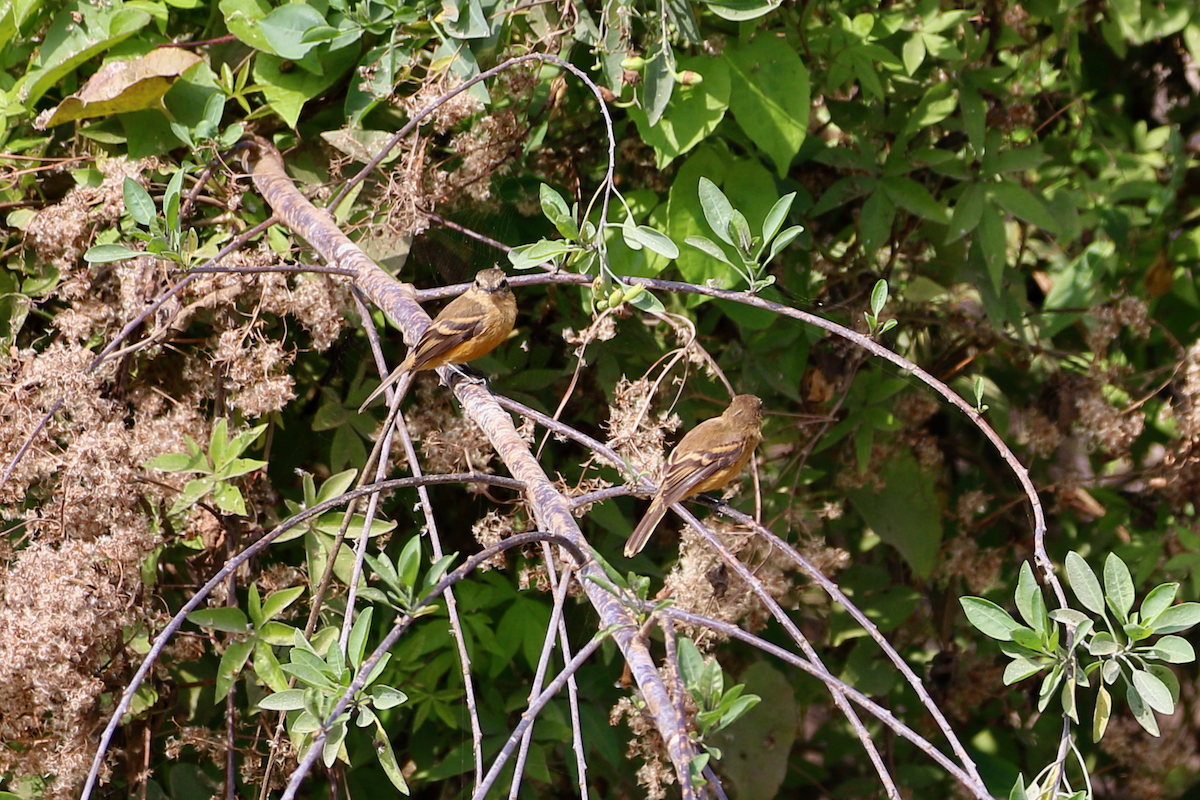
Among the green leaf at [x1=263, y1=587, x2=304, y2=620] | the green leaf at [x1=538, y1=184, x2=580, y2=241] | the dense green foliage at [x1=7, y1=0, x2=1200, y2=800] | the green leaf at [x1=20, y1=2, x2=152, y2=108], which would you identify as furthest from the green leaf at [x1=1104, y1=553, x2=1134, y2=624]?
the green leaf at [x1=20, y1=2, x2=152, y2=108]

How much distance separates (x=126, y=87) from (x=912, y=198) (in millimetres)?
2245

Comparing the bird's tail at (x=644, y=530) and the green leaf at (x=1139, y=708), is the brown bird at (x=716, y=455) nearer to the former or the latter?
the bird's tail at (x=644, y=530)

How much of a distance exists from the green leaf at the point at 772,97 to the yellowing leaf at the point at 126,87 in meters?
1.45

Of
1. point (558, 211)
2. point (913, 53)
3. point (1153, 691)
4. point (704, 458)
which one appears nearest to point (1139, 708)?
point (1153, 691)

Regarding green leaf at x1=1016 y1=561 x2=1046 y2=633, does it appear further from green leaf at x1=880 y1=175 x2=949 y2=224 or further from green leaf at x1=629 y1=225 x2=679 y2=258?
green leaf at x1=880 y1=175 x2=949 y2=224

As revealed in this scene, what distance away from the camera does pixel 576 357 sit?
3.04 metres

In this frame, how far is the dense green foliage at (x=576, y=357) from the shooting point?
221cm

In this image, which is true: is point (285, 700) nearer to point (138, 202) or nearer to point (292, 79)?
point (138, 202)

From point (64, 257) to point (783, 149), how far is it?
6.12ft

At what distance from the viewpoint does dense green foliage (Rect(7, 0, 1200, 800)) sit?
2213 millimetres

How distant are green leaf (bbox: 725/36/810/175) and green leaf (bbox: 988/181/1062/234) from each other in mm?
859

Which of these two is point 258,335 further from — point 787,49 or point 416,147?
point 787,49

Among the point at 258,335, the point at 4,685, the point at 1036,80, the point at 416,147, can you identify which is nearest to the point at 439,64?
the point at 416,147

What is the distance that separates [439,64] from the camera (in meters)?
2.73
